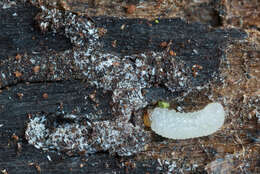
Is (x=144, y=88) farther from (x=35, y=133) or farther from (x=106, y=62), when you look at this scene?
(x=35, y=133)

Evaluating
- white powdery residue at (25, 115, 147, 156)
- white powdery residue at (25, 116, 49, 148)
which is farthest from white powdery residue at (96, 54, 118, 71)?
white powdery residue at (25, 116, 49, 148)

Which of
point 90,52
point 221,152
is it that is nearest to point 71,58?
point 90,52

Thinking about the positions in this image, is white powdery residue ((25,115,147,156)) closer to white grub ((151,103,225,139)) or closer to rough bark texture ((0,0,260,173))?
rough bark texture ((0,0,260,173))

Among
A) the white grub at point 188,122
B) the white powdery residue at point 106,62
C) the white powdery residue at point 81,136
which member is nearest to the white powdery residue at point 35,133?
the white powdery residue at point 81,136

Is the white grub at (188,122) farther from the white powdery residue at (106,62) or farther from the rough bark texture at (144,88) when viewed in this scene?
the white powdery residue at (106,62)

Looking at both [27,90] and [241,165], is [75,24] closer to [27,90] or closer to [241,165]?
[27,90]

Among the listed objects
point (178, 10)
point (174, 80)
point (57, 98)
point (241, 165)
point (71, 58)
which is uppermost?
point (178, 10)
